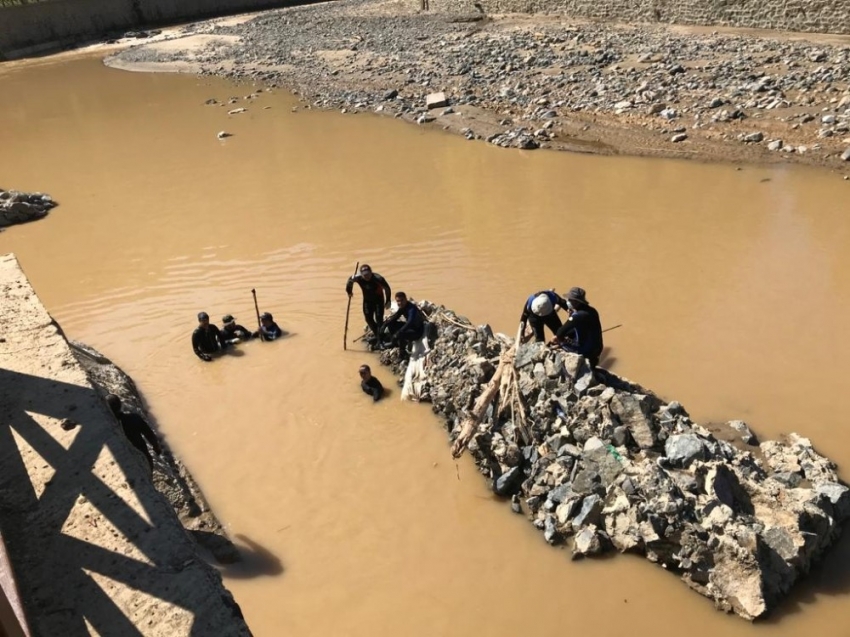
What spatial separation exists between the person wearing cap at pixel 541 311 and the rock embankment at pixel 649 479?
1.65 ft

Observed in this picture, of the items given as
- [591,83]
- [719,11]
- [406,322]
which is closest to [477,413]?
[406,322]

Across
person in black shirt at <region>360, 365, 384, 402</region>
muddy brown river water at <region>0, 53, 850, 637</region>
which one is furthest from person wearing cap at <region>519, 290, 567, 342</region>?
person in black shirt at <region>360, 365, 384, 402</region>

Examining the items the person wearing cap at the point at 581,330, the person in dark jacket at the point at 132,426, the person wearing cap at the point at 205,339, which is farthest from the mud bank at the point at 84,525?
the person wearing cap at the point at 581,330

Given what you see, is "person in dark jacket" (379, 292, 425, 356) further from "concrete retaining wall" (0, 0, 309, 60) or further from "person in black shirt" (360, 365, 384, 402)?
"concrete retaining wall" (0, 0, 309, 60)

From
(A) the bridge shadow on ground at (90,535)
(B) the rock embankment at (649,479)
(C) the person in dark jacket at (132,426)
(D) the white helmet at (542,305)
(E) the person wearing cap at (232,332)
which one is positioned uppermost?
(A) the bridge shadow on ground at (90,535)

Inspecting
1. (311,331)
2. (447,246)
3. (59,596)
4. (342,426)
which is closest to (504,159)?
(447,246)

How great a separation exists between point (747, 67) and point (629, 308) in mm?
10406

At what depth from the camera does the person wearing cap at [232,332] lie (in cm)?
959

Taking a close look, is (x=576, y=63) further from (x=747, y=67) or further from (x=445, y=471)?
(x=445, y=471)

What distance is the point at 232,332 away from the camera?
963cm

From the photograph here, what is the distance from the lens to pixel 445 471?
6.95 m

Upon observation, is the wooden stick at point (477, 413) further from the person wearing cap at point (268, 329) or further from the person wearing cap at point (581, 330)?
the person wearing cap at point (268, 329)

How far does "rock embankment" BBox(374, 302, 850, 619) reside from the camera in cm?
525

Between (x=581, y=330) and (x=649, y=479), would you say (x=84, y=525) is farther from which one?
(x=581, y=330)
